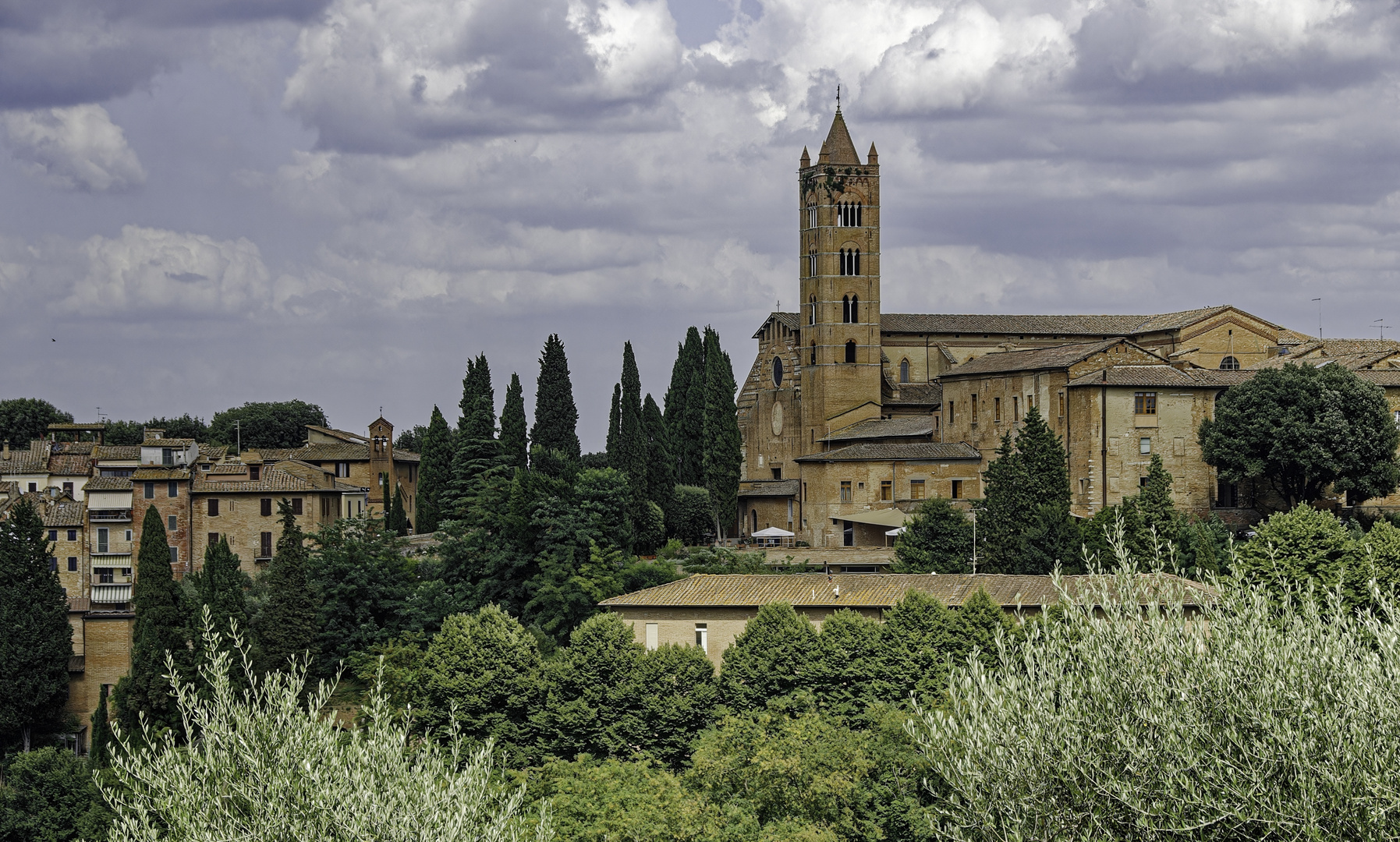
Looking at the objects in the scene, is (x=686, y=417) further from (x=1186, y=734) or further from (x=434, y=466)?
(x=1186, y=734)

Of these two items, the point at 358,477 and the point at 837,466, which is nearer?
the point at 837,466

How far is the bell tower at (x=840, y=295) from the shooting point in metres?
68.6

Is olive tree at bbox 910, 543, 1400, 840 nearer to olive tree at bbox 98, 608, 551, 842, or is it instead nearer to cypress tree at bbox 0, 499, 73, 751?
olive tree at bbox 98, 608, 551, 842

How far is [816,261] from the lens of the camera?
69688 mm

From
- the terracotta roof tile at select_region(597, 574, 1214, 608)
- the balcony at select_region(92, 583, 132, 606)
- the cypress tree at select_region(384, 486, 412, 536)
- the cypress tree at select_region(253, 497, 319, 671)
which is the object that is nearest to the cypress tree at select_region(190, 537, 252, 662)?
the cypress tree at select_region(253, 497, 319, 671)

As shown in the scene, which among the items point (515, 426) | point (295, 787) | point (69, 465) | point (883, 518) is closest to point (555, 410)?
point (515, 426)

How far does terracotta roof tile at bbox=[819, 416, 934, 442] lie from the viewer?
65050 mm

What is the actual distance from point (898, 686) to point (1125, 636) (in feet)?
58.2

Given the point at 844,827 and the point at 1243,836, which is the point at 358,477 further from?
the point at 1243,836

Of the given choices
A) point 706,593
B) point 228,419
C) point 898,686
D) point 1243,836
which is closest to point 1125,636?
point 1243,836

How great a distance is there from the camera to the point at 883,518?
59.0 metres

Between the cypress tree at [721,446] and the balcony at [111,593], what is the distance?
80.2 feet

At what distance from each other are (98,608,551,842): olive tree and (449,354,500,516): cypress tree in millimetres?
40396

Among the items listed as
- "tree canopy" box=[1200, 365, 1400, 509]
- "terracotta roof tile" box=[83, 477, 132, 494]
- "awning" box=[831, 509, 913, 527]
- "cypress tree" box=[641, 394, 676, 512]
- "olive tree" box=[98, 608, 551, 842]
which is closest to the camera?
"olive tree" box=[98, 608, 551, 842]
